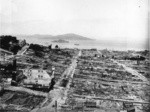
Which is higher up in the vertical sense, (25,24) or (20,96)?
(25,24)

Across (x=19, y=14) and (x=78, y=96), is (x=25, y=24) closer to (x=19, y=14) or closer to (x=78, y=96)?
(x=19, y=14)

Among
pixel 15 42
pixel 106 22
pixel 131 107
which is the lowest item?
pixel 131 107

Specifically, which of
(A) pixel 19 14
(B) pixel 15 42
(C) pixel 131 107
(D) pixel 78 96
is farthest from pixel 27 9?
(B) pixel 15 42

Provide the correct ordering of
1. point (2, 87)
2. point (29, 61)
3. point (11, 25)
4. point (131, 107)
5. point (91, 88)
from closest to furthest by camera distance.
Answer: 1. point (131, 107)
2. point (2, 87)
3. point (11, 25)
4. point (91, 88)
5. point (29, 61)

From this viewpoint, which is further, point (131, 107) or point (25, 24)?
point (25, 24)

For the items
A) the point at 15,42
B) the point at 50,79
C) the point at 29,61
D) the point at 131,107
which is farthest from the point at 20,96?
the point at 15,42

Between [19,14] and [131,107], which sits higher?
[19,14]

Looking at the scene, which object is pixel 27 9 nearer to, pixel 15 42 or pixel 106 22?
pixel 106 22

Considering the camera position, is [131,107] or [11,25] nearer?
[131,107]

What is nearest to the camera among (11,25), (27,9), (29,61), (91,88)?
(27,9)

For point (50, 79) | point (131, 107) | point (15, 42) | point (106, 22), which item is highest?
point (106, 22)
